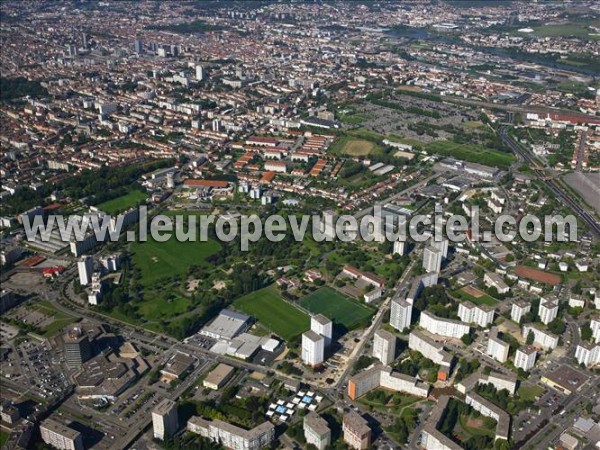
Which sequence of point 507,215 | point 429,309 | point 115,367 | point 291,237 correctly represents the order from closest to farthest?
1. point 115,367
2. point 429,309
3. point 291,237
4. point 507,215

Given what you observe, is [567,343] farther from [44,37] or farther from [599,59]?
[44,37]

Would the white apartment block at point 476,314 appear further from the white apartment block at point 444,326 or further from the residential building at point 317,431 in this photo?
the residential building at point 317,431

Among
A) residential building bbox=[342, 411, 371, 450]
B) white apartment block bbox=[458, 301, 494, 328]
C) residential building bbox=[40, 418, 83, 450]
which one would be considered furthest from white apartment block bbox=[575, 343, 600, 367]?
residential building bbox=[40, 418, 83, 450]

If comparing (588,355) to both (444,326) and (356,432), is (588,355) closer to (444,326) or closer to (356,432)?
(444,326)

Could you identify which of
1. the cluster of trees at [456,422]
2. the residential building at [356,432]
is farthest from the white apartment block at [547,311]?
the residential building at [356,432]

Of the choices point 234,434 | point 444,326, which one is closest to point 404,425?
point 234,434

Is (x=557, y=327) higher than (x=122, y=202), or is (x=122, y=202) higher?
(x=557, y=327)

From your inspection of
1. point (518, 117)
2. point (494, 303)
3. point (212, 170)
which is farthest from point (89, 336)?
point (518, 117)

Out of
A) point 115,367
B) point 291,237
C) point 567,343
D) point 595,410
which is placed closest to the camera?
point 595,410
